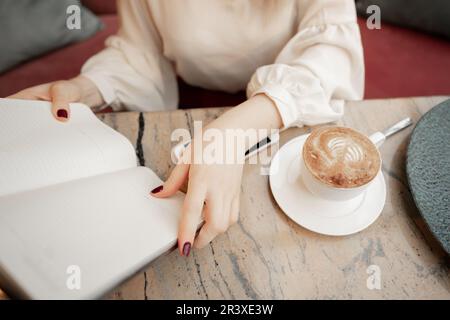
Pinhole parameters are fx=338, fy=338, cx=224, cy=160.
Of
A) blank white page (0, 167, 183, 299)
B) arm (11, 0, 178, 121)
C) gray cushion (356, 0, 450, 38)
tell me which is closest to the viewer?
blank white page (0, 167, 183, 299)

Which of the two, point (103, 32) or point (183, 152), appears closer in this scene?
point (183, 152)

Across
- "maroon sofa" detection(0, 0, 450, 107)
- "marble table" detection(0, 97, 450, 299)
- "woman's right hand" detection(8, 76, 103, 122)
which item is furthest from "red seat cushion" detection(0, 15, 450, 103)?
"marble table" detection(0, 97, 450, 299)

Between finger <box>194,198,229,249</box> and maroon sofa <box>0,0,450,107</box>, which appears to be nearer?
finger <box>194,198,229,249</box>

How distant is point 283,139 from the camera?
0.70 m

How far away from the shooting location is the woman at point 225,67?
0.56 meters

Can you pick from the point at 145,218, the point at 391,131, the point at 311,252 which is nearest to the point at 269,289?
the point at 311,252

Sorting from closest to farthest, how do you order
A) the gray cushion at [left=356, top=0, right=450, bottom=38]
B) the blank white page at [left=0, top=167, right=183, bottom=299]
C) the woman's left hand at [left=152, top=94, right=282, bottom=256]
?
the blank white page at [left=0, top=167, right=183, bottom=299], the woman's left hand at [left=152, top=94, right=282, bottom=256], the gray cushion at [left=356, top=0, right=450, bottom=38]

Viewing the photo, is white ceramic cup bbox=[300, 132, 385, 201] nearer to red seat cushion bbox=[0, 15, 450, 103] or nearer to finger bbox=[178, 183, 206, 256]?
finger bbox=[178, 183, 206, 256]

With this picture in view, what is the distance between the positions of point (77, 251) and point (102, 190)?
101 mm

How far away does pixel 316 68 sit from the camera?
0.69 metres

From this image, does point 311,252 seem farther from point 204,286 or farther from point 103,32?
point 103,32

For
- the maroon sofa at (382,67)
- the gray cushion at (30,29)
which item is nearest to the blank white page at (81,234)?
the maroon sofa at (382,67)

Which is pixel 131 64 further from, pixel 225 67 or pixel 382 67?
pixel 382 67

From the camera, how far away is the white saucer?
0.57 metres
